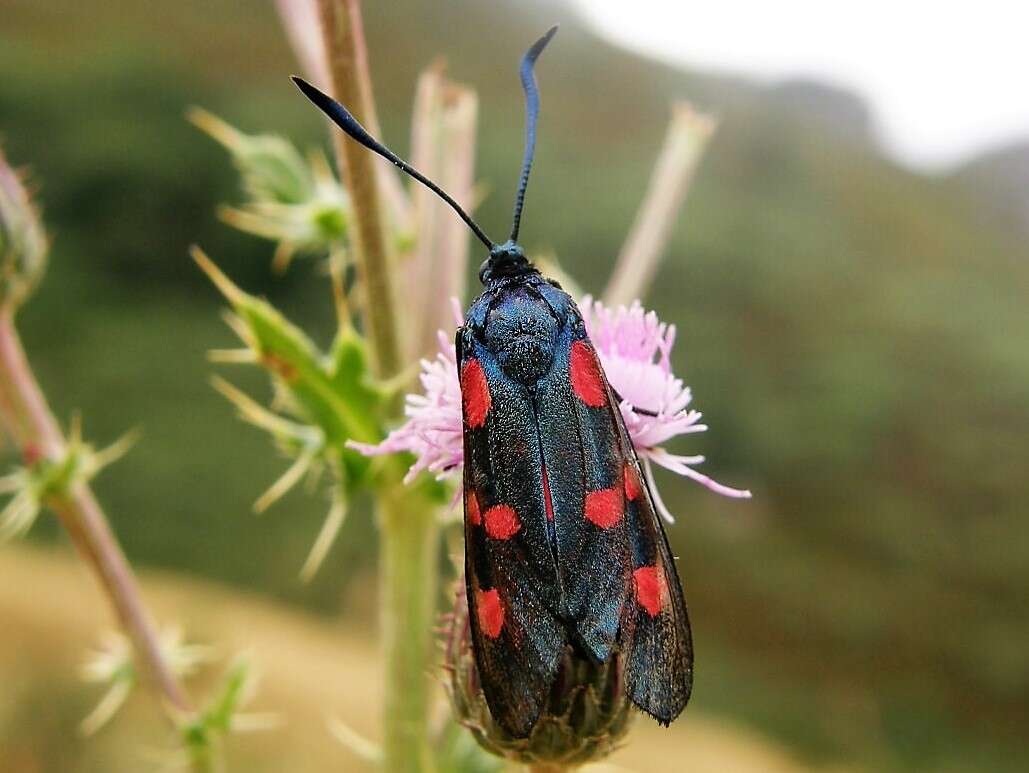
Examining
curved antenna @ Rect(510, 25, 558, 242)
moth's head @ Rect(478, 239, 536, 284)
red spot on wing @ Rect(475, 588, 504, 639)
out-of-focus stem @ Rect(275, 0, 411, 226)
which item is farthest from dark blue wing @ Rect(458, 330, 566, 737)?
out-of-focus stem @ Rect(275, 0, 411, 226)

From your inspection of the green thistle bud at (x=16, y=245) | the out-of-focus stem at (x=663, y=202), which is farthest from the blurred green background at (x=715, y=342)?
the out-of-focus stem at (x=663, y=202)

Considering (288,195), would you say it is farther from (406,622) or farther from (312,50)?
(406,622)

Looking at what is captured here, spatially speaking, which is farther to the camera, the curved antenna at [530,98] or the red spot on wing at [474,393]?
the curved antenna at [530,98]

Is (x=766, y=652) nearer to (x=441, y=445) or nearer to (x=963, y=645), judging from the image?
(x=963, y=645)

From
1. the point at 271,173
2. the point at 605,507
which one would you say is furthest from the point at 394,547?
the point at 271,173

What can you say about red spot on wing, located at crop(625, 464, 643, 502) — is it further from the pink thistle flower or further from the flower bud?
the flower bud

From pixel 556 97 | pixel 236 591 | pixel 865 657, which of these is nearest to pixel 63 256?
pixel 236 591

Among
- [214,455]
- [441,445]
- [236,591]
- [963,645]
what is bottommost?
[441,445]

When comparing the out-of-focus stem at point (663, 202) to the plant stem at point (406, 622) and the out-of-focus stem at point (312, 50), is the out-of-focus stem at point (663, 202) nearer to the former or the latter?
the out-of-focus stem at point (312, 50)
